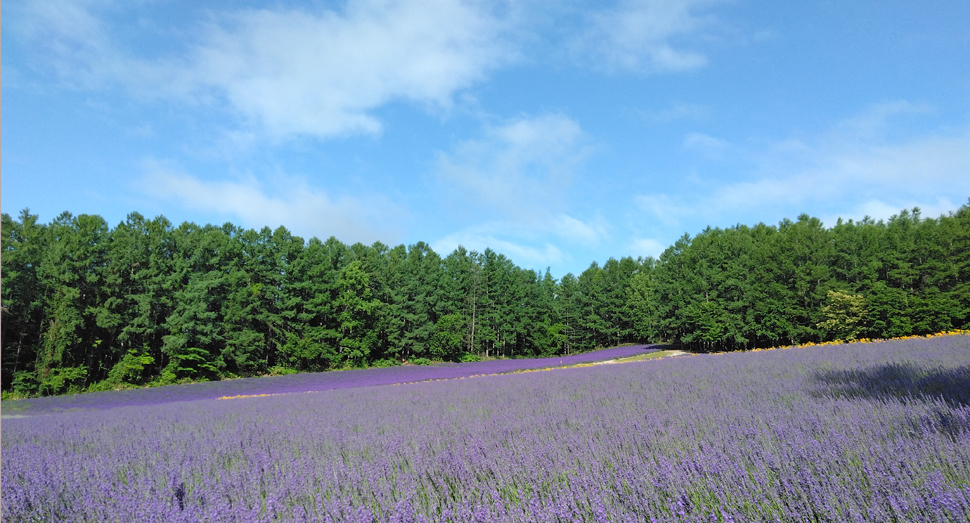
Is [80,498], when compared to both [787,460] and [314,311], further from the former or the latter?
[314,311]

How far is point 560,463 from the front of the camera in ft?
10.6

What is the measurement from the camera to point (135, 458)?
478 centimetres

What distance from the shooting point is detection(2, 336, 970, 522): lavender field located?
250cm

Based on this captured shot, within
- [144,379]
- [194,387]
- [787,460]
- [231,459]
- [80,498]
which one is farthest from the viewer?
[144,379]

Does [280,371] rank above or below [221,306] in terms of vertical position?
below

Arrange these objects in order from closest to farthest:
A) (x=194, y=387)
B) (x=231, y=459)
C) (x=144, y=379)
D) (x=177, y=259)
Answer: (x=231, y=459), (x=194, y=387), (x=144, y=379), (x=177, y=259)

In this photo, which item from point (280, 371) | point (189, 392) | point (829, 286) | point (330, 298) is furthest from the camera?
point (330, 298)

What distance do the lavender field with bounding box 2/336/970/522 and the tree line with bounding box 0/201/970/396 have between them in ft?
79.4

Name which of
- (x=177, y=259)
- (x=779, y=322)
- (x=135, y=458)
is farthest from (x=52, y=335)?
(x=779, y=322)

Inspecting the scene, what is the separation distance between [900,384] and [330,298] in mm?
33954

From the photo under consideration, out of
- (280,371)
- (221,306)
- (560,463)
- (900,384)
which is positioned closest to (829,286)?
(900,384)

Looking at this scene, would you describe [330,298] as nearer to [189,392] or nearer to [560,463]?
[189,392]

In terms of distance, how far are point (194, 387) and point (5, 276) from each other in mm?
12952

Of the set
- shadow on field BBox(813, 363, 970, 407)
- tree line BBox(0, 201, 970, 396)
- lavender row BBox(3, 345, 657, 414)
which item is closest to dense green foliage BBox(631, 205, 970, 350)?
tree line BBox(0, 201, 970, 396)
